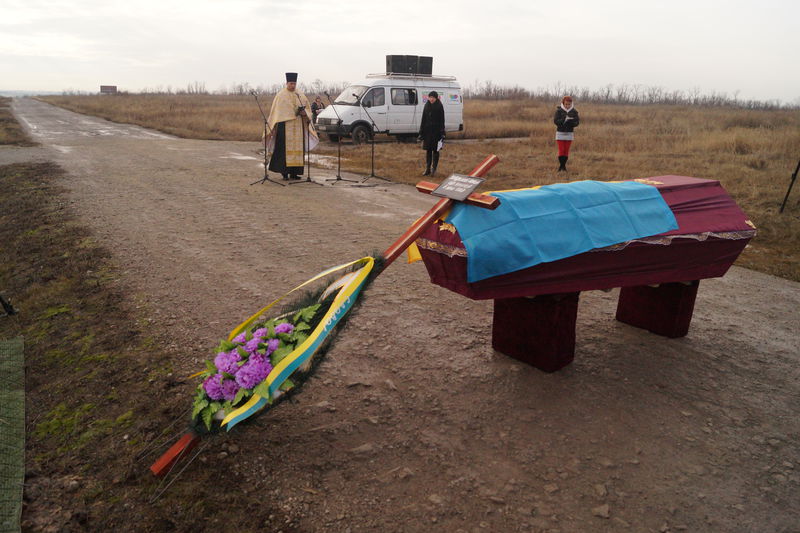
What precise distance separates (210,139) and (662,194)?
17.9 metres

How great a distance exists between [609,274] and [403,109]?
15304mm

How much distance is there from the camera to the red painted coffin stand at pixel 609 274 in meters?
3.01

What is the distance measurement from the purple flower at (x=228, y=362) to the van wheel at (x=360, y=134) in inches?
584

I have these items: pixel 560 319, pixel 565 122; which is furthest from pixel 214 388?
pixel 565 122

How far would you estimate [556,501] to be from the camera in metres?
2.51

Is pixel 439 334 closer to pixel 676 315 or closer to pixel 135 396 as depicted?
pixel 676 315

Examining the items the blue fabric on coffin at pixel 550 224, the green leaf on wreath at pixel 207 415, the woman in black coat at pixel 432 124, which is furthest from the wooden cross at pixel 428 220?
the woman in black coat at pixel 432 124

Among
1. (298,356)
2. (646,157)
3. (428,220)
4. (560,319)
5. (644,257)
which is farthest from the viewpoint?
(646,157)

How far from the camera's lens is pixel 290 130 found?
10703 mm

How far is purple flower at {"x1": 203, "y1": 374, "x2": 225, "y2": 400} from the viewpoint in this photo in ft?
8.59

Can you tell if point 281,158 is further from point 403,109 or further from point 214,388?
point 214,388

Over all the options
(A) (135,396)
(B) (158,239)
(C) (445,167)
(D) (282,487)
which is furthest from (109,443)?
(C) (445,167)

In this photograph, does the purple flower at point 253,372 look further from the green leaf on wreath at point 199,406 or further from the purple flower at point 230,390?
the green leaf on wreath at point 199,406

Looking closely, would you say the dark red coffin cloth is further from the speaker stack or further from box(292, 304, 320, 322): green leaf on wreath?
the speaker stack
